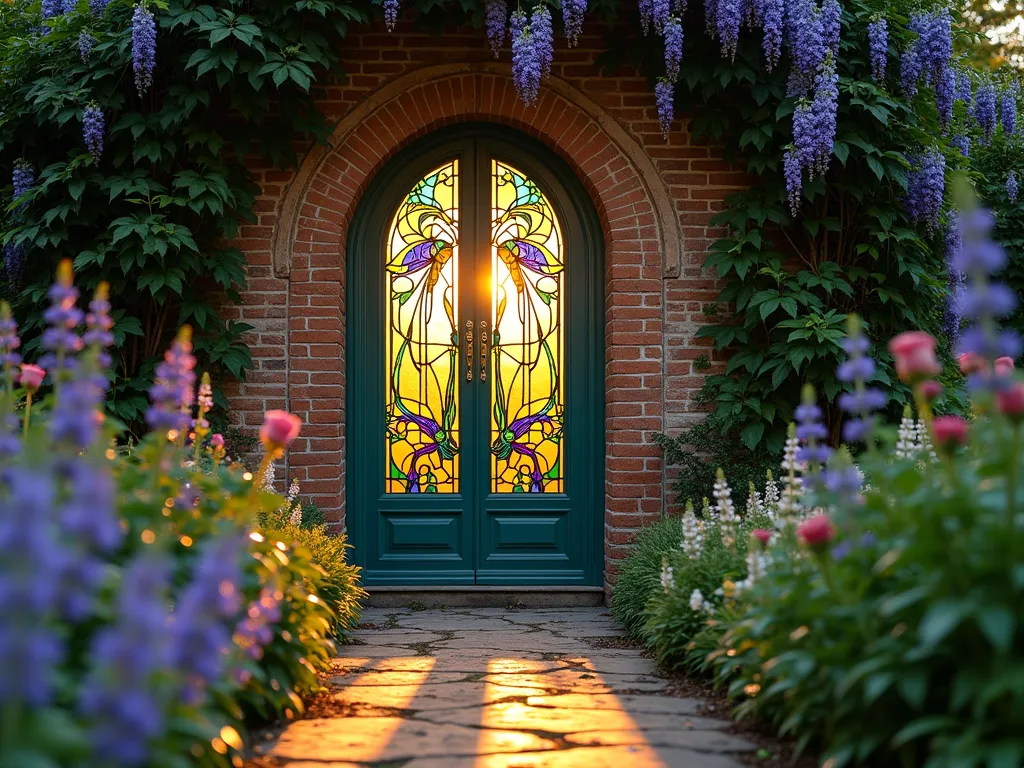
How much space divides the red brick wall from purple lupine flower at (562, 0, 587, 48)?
0.48 meters

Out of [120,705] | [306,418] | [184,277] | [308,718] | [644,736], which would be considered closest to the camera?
[120,705]

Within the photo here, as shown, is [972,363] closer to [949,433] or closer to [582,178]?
[949,433]

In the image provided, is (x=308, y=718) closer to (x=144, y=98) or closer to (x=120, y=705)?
(x=120, y=705)

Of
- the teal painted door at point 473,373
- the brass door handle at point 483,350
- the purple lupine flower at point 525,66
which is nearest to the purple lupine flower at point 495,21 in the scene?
the purple lupine flower at point 525,66

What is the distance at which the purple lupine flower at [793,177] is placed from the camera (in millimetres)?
5398

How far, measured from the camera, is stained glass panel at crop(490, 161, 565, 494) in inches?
237

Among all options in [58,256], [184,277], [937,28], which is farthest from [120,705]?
[937,28]

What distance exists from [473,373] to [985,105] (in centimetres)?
392

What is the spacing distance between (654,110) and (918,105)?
1499 millimetres

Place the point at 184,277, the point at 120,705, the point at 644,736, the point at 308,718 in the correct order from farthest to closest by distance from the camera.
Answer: the point at 184,277 → the point at 308,718 → the point at 644,736 → the point at 120,705

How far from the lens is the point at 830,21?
5434 mm

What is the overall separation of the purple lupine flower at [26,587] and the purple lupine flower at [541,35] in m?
4.78

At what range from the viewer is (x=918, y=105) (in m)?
5.83

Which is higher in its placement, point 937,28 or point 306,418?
point 937,28
